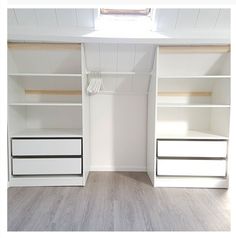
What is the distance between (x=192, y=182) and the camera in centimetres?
265

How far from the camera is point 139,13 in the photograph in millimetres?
2236

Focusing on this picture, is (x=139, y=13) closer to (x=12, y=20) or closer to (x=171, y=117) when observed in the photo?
(x=12, y=20)

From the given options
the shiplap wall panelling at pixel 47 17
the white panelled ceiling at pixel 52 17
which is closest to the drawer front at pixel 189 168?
the white panelled ceiling at pixel 52 17

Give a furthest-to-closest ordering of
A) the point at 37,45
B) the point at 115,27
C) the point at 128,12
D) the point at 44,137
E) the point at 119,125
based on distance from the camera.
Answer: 1. the point at 119,125
2. the point at 44,137
3. the point at 37,45
4. the point at 115,27
5. the point at 128,12

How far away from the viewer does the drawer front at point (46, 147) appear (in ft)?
8.41

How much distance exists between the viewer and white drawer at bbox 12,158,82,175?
8.49 ft

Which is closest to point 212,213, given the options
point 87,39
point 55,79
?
point 87,39

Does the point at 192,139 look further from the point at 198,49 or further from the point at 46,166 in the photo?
the point at 46,166

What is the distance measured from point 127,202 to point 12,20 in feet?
7.11

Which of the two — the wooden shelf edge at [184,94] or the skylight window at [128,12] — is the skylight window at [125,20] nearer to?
the skylight window at [128,12]

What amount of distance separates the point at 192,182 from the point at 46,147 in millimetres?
1800

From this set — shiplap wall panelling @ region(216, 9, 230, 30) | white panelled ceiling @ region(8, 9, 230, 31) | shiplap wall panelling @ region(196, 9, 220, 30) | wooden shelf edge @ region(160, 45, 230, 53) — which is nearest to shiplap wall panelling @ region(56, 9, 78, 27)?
white panelled ceiling @ region(8, 9, 230, 31)

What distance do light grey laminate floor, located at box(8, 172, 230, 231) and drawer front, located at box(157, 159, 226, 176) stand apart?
0.64ft

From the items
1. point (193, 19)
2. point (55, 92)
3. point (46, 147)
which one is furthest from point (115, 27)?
point (46, 147)
